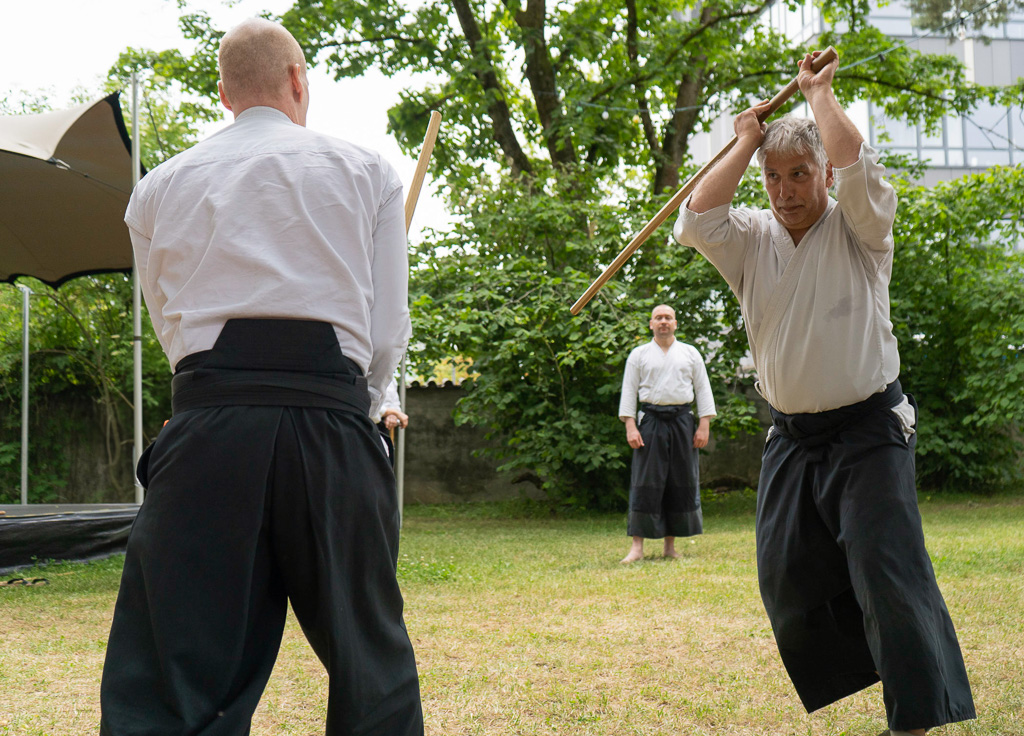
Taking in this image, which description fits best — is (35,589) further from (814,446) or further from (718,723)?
(814,446)

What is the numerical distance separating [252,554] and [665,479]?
16.6 feet

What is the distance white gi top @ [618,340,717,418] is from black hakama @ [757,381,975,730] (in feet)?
12.7

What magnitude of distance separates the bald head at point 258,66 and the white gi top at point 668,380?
4822 mm

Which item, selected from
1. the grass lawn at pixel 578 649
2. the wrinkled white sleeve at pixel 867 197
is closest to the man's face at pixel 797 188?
the wrinkled white sleeve at pixel 867 197

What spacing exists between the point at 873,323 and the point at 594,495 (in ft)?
25.5

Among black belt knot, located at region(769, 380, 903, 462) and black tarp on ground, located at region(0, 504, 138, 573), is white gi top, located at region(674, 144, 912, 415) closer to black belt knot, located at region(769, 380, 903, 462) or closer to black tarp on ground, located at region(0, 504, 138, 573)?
black belt knot, located at region(769, 380, 903, 462)

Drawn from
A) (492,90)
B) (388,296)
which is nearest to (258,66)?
(388,296)

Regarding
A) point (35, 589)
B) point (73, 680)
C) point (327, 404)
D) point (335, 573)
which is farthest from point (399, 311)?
point (35, 589)

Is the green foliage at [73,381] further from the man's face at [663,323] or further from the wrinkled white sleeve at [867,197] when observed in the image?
the wrinkled white sleeve at [867,197]

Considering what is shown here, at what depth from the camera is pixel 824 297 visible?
2367 millimetres

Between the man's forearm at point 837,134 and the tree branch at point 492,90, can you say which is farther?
the tree branch at point 492,90

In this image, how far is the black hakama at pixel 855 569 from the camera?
2184 mm

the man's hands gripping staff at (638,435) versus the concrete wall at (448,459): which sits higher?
the man's hands gripping staff at (638,435)

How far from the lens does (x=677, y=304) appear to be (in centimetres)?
997
